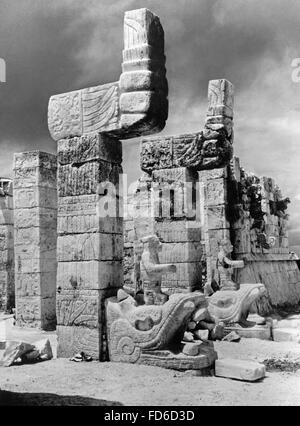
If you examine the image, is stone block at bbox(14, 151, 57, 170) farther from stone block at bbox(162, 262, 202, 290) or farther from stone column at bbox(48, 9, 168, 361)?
stone block at bbox(162, 262, 202, 290)

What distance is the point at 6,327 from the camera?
35.1 feet

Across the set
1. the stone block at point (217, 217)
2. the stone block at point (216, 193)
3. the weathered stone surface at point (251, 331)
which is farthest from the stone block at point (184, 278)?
the stone block at point (216, 193)

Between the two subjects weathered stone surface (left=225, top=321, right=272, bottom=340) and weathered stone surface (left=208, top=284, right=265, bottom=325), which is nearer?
weathered stone surface (left=225, top=321, right=272, bottom=340)

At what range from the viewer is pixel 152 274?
7480 millimetres

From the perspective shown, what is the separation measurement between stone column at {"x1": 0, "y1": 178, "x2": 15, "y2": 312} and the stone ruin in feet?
0.10

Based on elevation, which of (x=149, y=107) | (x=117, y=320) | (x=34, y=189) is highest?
(x=149, y=107)

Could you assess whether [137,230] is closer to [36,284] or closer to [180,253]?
[180,253]

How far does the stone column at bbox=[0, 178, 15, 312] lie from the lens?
13.0 meters

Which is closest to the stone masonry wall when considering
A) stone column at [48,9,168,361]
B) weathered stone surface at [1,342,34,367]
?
stone column at [48,9,168,361]

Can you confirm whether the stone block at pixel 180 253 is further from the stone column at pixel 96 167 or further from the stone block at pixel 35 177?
the stone block at pixel 35 177

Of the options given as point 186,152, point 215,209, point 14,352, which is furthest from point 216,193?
point 14,352
